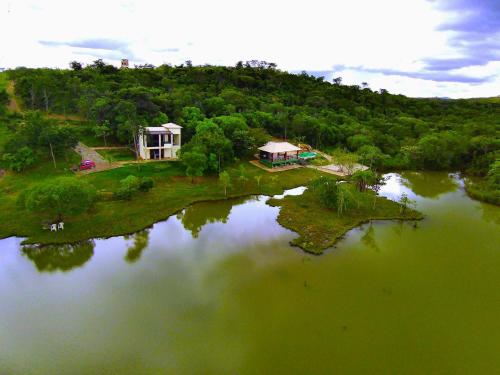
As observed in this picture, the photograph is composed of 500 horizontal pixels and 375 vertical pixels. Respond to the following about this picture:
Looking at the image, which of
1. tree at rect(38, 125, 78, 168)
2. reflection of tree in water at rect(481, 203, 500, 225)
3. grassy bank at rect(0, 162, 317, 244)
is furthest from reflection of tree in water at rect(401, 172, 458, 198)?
tree at rect(38, 125, 78, 168)

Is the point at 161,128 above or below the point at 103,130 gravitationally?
above

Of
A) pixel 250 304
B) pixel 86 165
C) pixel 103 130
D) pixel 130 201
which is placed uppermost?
pixel 103 130

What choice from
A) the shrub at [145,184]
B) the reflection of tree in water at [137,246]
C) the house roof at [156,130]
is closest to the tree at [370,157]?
the house roof at [156,130]

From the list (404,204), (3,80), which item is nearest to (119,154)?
(404,204)

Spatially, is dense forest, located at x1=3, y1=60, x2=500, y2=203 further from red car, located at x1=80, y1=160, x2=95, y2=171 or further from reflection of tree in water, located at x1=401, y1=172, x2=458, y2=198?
red car, located at x1=80, y1=160, x2=95, y2=171

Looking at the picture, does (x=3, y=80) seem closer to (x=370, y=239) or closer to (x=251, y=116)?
(x=251, y=116)

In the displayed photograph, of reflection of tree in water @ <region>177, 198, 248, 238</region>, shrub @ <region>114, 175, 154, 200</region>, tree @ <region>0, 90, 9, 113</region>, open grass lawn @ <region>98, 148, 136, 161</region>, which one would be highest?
tree @ <region>0, 90, 9, 113</region>
